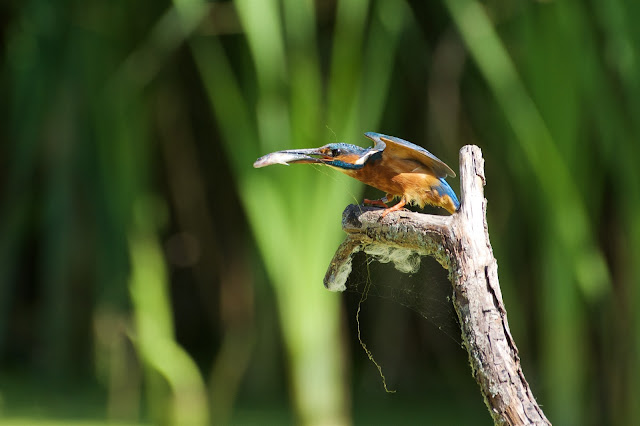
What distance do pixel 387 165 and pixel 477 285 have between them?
161 mm

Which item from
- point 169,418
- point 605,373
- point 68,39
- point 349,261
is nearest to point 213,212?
point 68,39

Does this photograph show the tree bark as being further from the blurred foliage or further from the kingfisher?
the blurred foliage

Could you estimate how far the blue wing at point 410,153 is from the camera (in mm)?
687

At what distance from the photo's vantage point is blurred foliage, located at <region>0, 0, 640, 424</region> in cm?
174

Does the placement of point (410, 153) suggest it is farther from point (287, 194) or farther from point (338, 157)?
point (287, 194)

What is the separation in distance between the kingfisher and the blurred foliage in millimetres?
899

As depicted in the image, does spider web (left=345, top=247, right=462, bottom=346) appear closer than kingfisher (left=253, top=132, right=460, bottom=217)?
No

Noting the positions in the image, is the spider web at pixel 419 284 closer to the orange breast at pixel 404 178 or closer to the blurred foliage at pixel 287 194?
the orange breast at pixel 404 178

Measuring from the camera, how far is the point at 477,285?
60 centimetres

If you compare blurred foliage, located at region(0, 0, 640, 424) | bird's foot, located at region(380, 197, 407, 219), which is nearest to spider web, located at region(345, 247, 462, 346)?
bird's foot, located at region(380, 197, 407, 219)

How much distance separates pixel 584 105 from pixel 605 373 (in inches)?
28.3

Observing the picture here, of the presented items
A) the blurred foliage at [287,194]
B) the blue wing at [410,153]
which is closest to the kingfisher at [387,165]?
the blue wing at [410,153]

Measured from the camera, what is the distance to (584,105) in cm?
191

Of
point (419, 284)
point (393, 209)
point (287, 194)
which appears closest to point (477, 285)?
point (393, 209)
